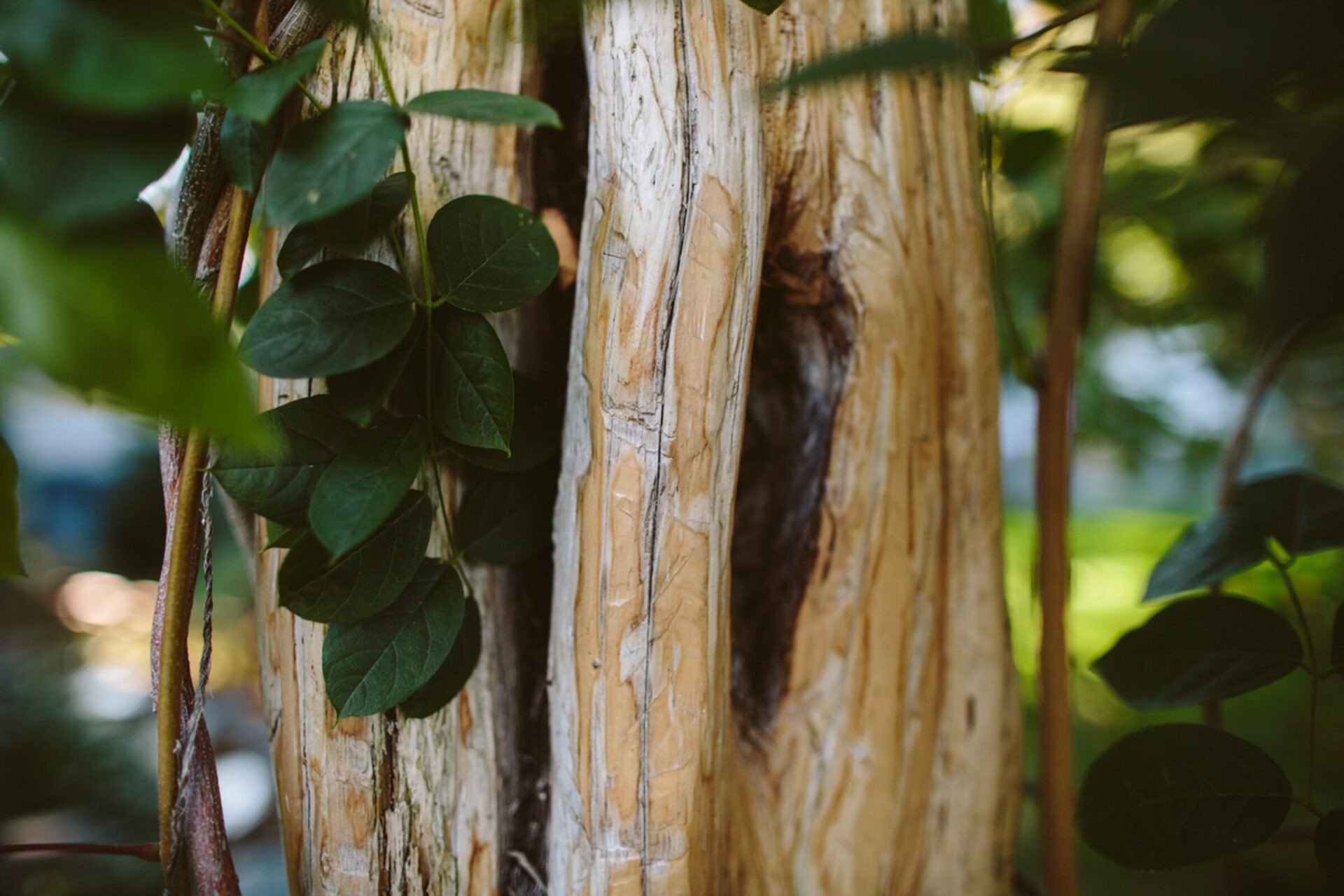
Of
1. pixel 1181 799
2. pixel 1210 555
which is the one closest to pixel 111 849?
pixel 1181 799

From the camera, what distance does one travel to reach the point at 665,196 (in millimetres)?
399

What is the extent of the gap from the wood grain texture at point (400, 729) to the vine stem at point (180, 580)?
53 millimetres

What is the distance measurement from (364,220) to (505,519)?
0.67 feet

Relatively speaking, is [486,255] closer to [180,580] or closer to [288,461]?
[288,461]

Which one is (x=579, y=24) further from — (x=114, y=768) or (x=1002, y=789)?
→ (x=114, y=768)

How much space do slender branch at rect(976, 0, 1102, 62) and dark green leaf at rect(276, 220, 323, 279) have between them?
0.50 metres

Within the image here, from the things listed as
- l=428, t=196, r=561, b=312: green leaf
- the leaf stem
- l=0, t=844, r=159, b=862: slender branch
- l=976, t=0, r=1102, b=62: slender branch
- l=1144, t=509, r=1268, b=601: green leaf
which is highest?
l=976, t=0, r=1102, b=62: slender branch

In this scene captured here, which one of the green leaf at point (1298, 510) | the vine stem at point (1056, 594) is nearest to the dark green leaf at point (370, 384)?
the vine stem at point (1056, 594)

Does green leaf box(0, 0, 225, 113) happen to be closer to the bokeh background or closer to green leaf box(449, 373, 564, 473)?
green leaf box(449, 373, 564, 473)

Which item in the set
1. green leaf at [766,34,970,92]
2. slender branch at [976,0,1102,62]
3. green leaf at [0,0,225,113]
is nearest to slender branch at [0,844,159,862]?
green leaf at [0,0,225,113]

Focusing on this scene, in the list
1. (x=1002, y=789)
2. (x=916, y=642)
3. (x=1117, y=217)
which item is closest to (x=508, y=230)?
(x=916, y=642)

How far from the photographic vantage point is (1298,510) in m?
0.54

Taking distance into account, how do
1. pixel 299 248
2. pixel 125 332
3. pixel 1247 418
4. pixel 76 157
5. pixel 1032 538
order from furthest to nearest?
pixel 1032 538 < pixel 1247 418 < pixel 299 248 < pixel 76 157 < pixel 125 332

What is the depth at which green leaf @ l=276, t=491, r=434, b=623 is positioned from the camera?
0.36 m
